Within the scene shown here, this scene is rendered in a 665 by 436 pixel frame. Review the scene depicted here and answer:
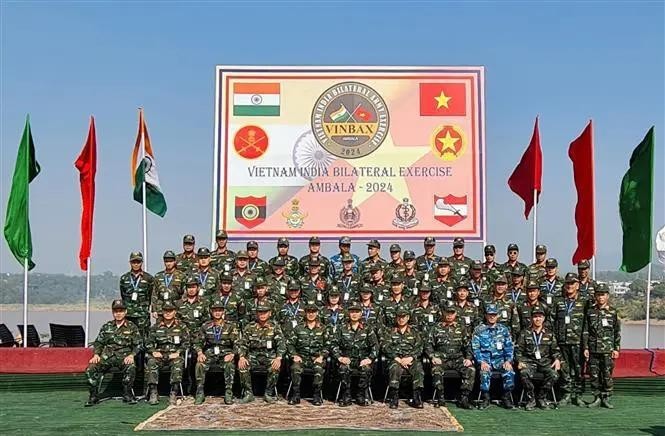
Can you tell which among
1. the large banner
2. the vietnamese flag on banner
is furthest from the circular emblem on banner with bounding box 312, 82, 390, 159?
the vietnamese flag on banner

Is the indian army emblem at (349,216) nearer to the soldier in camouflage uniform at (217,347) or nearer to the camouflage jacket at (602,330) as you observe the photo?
the soldier in camouflage uniform at (217,347)

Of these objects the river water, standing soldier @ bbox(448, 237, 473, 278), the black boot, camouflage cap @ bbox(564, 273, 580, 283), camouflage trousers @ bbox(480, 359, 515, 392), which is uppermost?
standing soldier @ bbox(448, 237, 473, 278)

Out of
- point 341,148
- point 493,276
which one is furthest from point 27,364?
point 493,276

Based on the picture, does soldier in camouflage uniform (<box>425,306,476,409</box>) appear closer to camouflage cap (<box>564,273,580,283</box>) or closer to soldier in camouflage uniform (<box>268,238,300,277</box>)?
camouflage cap (<box>564,273,580,283</box>)

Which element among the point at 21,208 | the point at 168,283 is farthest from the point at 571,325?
the point at 21,208

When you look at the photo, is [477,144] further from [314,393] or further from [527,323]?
[314,393]

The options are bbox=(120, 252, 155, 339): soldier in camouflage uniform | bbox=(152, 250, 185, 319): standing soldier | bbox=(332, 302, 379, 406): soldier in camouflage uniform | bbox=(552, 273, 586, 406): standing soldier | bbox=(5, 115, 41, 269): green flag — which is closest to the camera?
bbox=(332, 302, 379, 406): soldier in camouflage uniform

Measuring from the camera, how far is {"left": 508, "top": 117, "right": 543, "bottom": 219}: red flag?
468 inches

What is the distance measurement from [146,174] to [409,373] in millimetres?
5131

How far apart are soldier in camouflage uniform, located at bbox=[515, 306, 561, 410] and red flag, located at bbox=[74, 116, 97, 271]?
19.6 feet

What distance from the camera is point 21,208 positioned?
1136 cm

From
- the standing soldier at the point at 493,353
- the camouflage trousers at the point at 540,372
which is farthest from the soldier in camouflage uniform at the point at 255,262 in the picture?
the camouflage trousers at the point at 540,372

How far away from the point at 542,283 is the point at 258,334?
3434 mm

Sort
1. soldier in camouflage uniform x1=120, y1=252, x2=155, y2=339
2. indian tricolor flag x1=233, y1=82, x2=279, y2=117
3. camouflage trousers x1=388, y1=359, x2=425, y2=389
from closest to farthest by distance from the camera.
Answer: camouflage trousers x1=388, y1=359, x2=425, y2=389 → soldier in camouflage uniform x1=120, y1=252, x2=155, y2=339 → indian tricolor flag x1=233, y1=82, x2=279, y2=117
